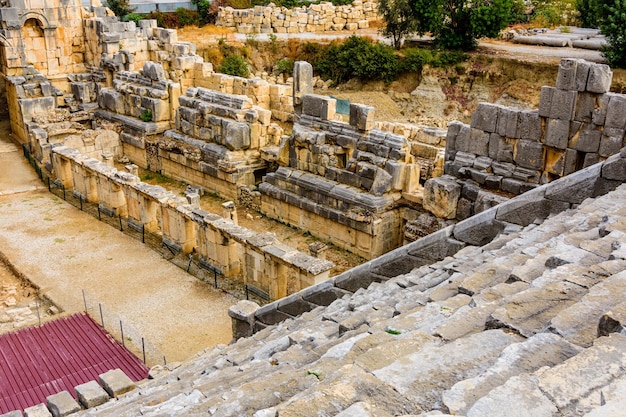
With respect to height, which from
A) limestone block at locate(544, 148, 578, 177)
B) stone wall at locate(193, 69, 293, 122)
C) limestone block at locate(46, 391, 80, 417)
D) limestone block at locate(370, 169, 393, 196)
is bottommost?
limestone block at locate(46, 391, 80, 417)

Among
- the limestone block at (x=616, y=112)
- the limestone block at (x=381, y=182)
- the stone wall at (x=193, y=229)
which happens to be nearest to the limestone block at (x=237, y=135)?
the stone wall at (x=193, y=229)

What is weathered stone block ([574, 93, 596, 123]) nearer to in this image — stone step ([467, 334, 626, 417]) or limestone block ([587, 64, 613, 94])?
limestone block ([587, 64, 613, 94])

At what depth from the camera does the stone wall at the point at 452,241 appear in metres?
9.77

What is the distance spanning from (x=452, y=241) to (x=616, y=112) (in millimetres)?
4117

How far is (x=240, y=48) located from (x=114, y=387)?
3183cm

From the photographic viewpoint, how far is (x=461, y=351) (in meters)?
4.78

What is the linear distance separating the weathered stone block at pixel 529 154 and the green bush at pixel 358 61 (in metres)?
23.7

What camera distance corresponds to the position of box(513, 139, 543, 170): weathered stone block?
1274cm

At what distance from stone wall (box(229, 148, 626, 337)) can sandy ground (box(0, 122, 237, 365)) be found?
228 centimetres

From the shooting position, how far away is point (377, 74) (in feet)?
120

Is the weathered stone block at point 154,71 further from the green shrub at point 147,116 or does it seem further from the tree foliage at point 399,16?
the tree foliage at point 399,16

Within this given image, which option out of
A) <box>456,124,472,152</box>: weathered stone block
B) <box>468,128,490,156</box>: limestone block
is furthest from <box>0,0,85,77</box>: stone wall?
<box>468,128,490,156</box>: limestone block

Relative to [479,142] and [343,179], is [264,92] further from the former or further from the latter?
[479,142]

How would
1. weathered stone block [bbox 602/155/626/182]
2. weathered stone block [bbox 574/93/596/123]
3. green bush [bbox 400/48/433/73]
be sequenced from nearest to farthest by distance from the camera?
weathered stone block [bbox 602/155/626/182]
weathered stone block [bbox 574/93/596/123]
green bush [bbox 400/48/433/73]
